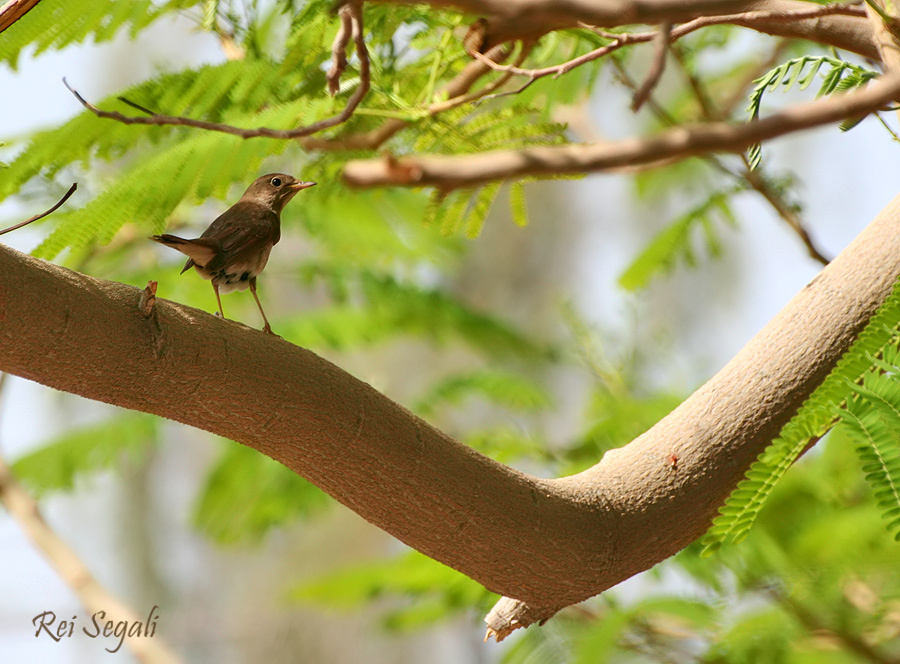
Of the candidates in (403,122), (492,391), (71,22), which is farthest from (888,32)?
(492,391)

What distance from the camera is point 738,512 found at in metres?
1.29

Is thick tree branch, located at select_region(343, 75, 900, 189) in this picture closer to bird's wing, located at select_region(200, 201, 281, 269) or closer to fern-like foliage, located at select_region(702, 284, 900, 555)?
fern-like foliage, located at select_region(702, 284, 900, 555)

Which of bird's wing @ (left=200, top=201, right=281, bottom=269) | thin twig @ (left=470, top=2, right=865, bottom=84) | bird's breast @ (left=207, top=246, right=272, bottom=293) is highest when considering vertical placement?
bird's wing @ (left=200, top=201, right=281, bottom=269)

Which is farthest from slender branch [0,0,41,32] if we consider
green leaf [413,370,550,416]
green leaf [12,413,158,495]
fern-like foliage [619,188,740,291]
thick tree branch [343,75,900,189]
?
green leaf [413,370,550,416]

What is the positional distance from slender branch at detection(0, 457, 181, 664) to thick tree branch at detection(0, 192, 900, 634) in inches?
55.8

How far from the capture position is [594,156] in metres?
0.48

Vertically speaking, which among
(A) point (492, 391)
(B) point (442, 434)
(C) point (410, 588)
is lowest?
(C) point (410, 588)

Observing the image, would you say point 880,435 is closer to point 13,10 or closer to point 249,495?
point 13,10

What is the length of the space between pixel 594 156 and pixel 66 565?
2356 millimetres

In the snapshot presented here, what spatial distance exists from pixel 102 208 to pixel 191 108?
0.31 m

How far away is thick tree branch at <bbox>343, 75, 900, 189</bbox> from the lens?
1.51 feet

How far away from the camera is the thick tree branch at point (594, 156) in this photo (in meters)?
0.46

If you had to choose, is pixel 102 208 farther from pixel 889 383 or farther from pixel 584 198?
pixel 584 198

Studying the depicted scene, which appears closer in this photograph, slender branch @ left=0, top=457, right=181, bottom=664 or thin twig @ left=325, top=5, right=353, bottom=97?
thin twig @ left=325, top=5, right=353, bottom=97
